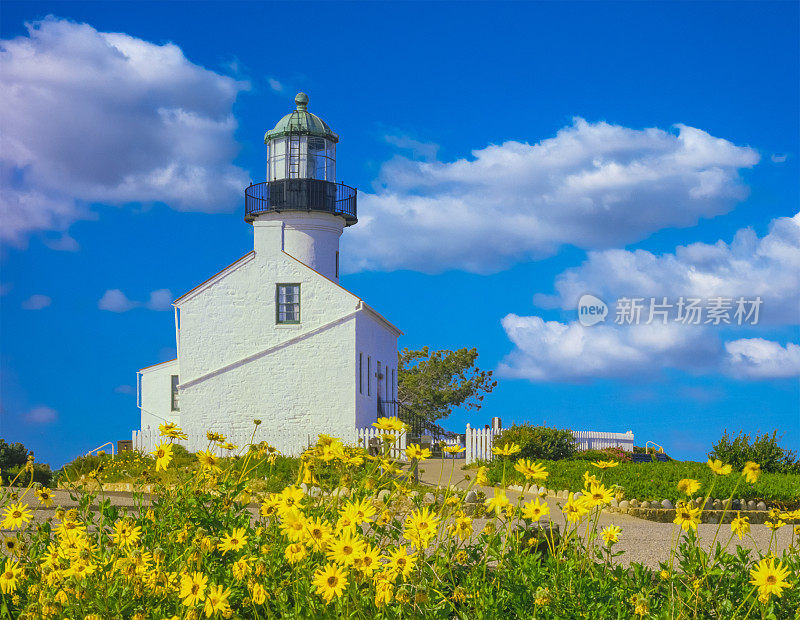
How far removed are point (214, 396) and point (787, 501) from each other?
56.8 feet

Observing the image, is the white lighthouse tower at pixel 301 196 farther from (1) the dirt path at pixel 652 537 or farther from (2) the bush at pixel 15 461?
(1) the dirt path at pixel 652 537

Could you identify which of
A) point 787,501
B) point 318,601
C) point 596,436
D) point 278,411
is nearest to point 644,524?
point 787,501

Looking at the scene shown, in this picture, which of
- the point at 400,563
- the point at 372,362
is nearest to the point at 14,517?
the point at 400,563

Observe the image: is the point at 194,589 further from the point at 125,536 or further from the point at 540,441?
the point at 540,441

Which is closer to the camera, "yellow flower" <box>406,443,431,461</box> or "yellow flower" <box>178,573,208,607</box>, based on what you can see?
"yellow flower" <box>178,573,208,607</box>

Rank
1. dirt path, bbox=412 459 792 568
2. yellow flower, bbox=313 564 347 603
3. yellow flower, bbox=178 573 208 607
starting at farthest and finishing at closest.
Result: dirt path, bbox=412 459 792 568, yellow flower, bbox=178 573 208 607, yellow flower, bbox=313 564 347 603

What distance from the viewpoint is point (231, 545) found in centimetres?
358

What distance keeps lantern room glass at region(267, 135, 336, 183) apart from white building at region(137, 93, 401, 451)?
0.41 m

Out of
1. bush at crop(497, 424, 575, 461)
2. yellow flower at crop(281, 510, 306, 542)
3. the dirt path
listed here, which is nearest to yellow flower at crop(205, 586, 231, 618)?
yellow flower at crop(281, 510, 306, 542)

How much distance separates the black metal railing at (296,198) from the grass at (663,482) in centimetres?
1432

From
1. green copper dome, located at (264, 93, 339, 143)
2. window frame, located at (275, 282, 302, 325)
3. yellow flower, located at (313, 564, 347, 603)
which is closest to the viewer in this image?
yellow flower, located at (313, 564, 347, 603)

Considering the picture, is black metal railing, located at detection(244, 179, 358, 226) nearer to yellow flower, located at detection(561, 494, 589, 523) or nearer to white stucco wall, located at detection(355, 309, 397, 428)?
white stucco wall, located at detection(355, 309, 397, 428)

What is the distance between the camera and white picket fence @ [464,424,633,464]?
22234 millimetres

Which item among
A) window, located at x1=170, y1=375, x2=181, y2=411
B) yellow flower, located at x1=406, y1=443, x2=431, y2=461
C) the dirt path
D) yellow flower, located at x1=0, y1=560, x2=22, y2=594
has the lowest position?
the dirt path
